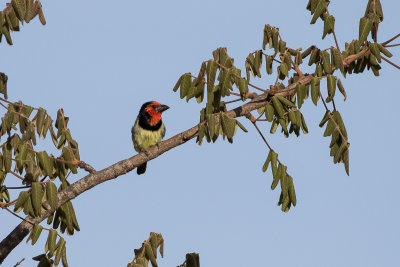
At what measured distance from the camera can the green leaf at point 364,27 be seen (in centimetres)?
456

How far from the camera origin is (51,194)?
12.7ft

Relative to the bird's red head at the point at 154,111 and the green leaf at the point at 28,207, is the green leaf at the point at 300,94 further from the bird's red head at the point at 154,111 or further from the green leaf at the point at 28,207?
the bird's red head at the point at 154,111

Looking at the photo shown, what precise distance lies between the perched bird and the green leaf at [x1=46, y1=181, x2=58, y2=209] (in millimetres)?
3930

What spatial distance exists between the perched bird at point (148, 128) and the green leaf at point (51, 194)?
12.9 ft

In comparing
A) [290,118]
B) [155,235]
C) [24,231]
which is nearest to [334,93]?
[290,118]

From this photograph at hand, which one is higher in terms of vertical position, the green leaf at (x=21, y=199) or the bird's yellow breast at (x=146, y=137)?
the bird's yellow breast at (x=146, y=137)

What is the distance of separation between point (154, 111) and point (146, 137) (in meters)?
0.44

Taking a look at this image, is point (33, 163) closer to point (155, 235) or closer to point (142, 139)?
point (155, 235)

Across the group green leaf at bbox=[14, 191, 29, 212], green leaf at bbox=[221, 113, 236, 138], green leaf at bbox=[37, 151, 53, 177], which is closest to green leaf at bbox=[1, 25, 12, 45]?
green leaf at bbox=[37, 151, 53, 177]

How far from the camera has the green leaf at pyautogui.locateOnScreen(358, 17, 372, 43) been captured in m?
4.56

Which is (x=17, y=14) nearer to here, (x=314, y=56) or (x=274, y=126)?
(x=274, y=126)

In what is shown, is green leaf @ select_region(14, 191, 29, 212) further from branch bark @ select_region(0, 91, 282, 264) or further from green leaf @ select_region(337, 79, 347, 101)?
green leaf @ select_region(337, 79, 347, 101)

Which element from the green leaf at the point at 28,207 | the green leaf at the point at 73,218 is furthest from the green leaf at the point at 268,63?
the green leaf at the point at 28,207

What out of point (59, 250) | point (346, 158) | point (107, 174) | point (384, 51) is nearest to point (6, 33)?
point (107, 174)
